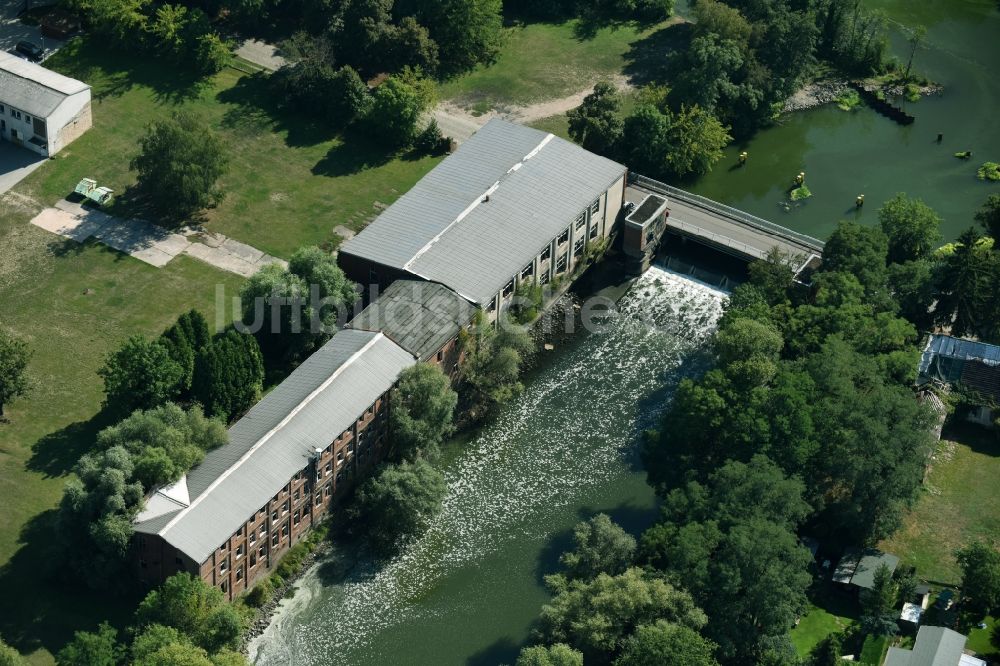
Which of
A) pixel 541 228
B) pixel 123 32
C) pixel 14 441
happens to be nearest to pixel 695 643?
pixel 541 228

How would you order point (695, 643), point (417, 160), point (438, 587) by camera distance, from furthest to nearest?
point (417, 160)
point (438, 587)
point (695, 643)

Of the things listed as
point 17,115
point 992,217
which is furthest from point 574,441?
point 17,115

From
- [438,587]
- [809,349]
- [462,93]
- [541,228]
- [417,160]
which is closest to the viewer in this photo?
[438,587]

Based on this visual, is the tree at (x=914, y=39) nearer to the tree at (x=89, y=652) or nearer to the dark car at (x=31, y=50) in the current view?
the dark car at (x=31, y=50)

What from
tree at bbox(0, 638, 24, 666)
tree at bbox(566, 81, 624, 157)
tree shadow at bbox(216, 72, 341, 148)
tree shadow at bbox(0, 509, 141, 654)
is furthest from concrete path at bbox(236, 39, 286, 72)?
tree at bbox(0, 638, 24, 666)

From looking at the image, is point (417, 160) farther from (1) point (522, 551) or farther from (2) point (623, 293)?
(1) point (522, 551)

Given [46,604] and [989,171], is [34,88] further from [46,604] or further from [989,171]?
[989,171]

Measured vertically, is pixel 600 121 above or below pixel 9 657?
above

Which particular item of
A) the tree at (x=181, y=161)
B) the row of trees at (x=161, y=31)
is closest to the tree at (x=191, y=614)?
the tree at (x=181, y=161)
